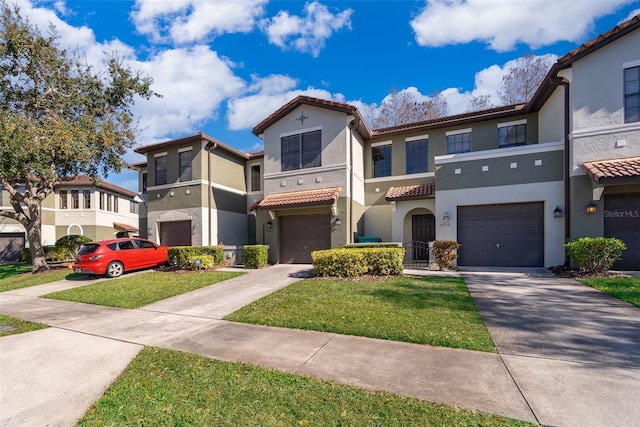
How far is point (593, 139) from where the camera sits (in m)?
10.4

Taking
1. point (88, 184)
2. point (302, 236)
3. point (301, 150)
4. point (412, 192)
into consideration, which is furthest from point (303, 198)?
point (88, 184)

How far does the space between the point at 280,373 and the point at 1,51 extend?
1938 cm

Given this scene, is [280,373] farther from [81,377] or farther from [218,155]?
[218,155]

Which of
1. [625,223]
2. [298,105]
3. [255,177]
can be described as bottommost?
[625,223]

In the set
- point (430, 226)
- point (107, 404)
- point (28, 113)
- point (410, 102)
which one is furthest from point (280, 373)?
point (410, 102)

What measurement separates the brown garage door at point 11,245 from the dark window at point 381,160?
28.6 meters

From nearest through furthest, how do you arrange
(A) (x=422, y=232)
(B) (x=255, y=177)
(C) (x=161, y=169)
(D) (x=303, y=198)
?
(D) (x=303, y=198)
(A) (x=422, y=232)
(C) (x=161, y=169)
(B) (x=255, y=177)

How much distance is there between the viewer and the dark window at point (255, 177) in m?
19.8

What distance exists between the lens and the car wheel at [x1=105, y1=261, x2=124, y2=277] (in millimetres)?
12719

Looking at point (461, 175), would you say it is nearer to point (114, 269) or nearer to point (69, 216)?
point (114, 269)

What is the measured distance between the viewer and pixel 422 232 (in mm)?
14945

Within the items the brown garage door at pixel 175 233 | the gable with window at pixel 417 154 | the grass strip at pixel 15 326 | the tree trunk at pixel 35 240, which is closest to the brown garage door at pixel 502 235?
the gable with window at pixel 417 154

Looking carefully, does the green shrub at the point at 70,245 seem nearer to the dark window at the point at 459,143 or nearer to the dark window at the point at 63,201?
the dark window at the point at 63,201

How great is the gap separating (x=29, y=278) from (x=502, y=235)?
21.4 m
